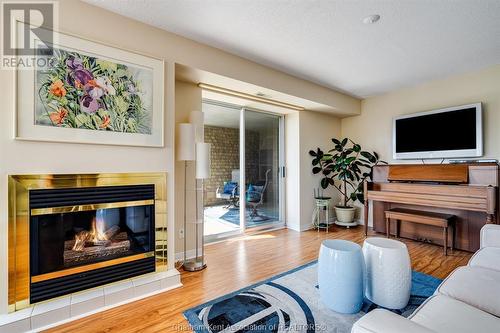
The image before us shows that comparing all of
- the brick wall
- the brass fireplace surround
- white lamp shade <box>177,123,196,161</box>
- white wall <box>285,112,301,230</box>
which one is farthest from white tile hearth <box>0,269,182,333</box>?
white wall <box>285,112,301,230</box>

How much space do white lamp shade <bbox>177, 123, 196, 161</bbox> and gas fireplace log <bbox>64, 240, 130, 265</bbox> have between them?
3.15 ft

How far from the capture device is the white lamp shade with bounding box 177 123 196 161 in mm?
2467

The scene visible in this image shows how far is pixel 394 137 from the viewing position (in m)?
3.90

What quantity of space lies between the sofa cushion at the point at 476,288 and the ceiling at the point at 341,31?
203 cm

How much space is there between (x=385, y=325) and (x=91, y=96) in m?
2.31

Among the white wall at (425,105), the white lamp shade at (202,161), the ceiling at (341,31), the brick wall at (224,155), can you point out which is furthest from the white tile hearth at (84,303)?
the white wall at (425,105)

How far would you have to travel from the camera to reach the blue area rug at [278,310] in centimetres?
162

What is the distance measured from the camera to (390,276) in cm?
177

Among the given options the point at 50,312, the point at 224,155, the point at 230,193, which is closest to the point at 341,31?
the point at 224,155

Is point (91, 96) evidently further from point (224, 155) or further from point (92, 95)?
point (224, 155)

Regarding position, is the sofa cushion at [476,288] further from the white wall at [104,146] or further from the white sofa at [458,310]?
the white wall at [104,146]

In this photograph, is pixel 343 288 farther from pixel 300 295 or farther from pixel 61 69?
pixel 61 69

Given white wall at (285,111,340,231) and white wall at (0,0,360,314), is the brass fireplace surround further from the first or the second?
white wall at (285,111,340,231)

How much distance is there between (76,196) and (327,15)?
8.46 ft
